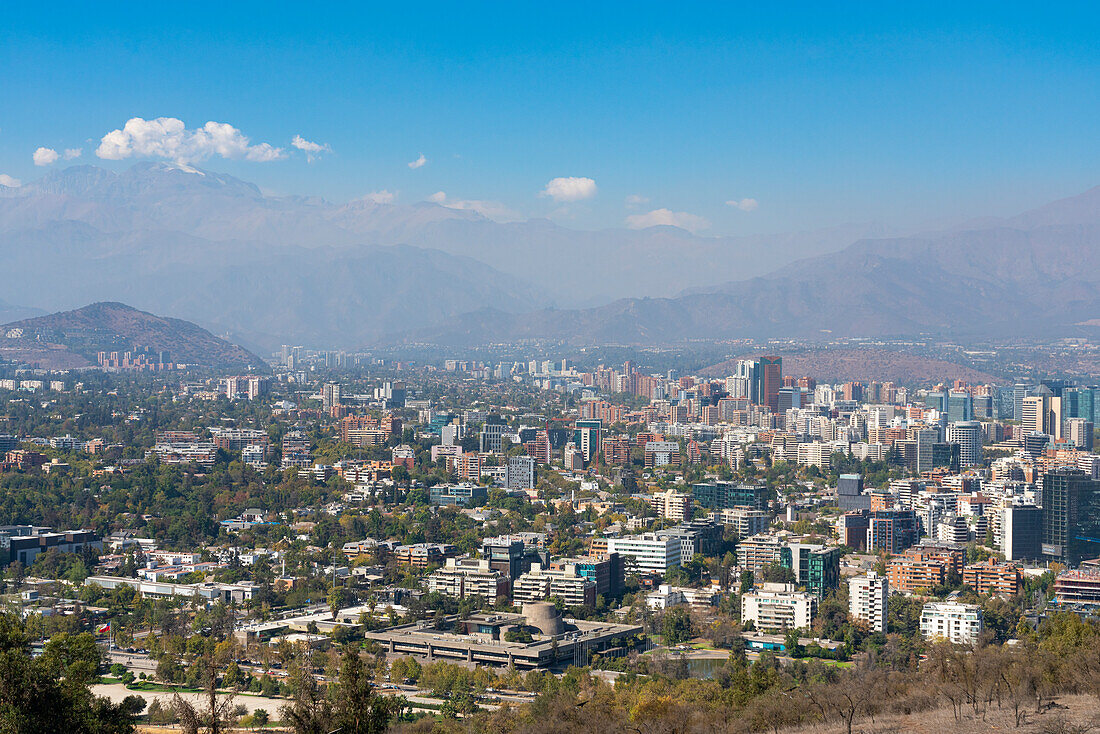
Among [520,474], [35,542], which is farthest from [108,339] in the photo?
[35,542]

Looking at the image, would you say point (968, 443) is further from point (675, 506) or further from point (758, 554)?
point (758, 554)

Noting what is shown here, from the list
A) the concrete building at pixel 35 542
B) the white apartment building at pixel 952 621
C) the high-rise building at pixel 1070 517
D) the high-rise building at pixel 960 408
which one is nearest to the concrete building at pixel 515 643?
the white apartment building at pixel 952 621

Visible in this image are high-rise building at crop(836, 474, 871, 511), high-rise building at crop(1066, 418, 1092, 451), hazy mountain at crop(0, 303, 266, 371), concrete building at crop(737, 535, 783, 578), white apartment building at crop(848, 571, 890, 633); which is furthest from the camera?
hazy mountain at crop(0, 303, 266, 371)

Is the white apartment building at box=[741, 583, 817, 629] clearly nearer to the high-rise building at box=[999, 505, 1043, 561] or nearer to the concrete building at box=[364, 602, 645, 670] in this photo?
the concrete building at box=[364, 602, 645, 670]

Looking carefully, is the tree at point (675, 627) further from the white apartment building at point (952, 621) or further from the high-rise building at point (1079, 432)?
the high-rise building at point (1079, 432)

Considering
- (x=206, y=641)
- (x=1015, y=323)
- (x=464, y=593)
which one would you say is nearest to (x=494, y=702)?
(x=206, y=641)

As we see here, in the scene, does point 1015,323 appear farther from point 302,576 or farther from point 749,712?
point 749,712

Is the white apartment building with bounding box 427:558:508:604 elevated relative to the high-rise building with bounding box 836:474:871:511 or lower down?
lower down

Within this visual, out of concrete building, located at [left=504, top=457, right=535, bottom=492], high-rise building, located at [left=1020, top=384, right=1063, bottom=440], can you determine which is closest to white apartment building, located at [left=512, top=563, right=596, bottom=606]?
concrete building, located at [left=504, top=457, right=535, bottom=492]
